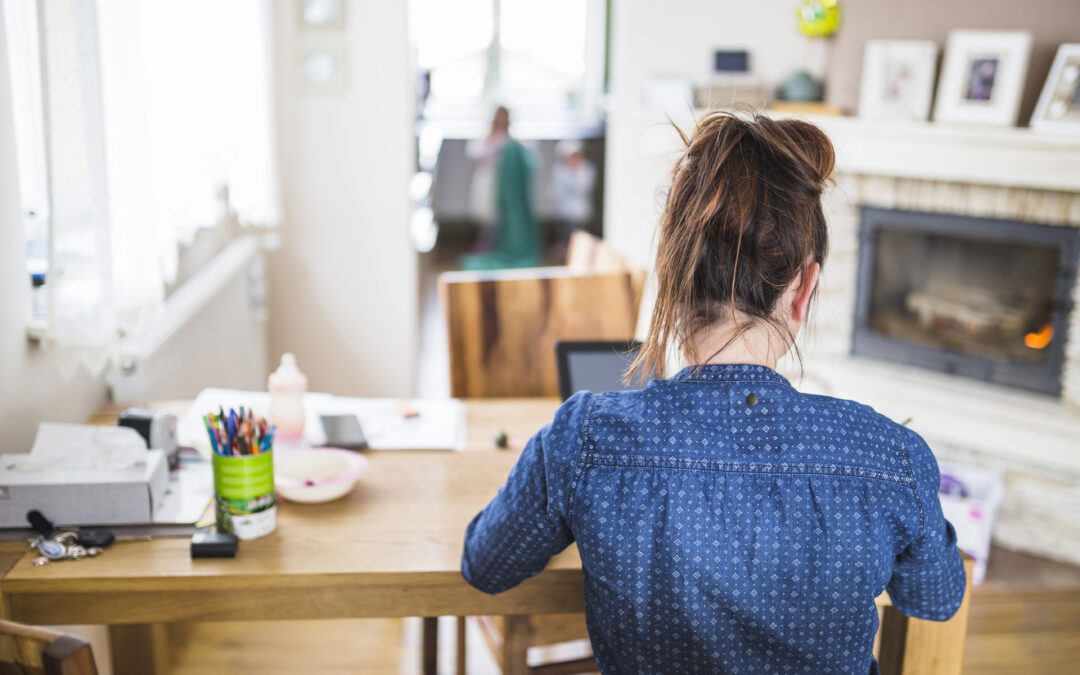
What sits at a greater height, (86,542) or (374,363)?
(86,542)

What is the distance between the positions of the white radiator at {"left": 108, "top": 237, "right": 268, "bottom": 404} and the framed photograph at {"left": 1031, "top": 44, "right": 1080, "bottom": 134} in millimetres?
2336

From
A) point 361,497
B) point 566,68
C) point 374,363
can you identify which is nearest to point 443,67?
point 566,68

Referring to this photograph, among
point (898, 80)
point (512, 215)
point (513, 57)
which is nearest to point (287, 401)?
point (898, 80)

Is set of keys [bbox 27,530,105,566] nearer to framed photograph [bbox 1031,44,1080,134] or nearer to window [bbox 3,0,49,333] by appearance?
window [bbox 3,0,49,333]

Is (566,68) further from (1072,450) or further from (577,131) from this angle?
(1072,450)

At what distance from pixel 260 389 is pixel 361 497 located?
73.3 inches

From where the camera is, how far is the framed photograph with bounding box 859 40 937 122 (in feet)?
9.70

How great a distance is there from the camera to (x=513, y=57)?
729 cm

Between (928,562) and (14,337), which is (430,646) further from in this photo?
(928,562)

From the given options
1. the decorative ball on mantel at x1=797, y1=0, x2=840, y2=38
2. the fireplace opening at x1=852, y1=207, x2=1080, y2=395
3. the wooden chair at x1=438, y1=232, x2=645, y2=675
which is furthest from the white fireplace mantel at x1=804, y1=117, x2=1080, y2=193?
the wooden chair at x1=438, y1=232, x2=645, y2=675

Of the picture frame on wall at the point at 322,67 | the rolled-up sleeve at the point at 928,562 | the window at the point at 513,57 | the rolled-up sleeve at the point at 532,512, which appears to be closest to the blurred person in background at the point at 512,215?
the picture frame on wall at the point at 322,67

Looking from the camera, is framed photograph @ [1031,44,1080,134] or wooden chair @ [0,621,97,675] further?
framed photograph @ [1031,44,1080,134]

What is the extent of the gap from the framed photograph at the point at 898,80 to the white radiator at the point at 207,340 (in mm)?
2034

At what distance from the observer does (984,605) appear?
2568 mm
